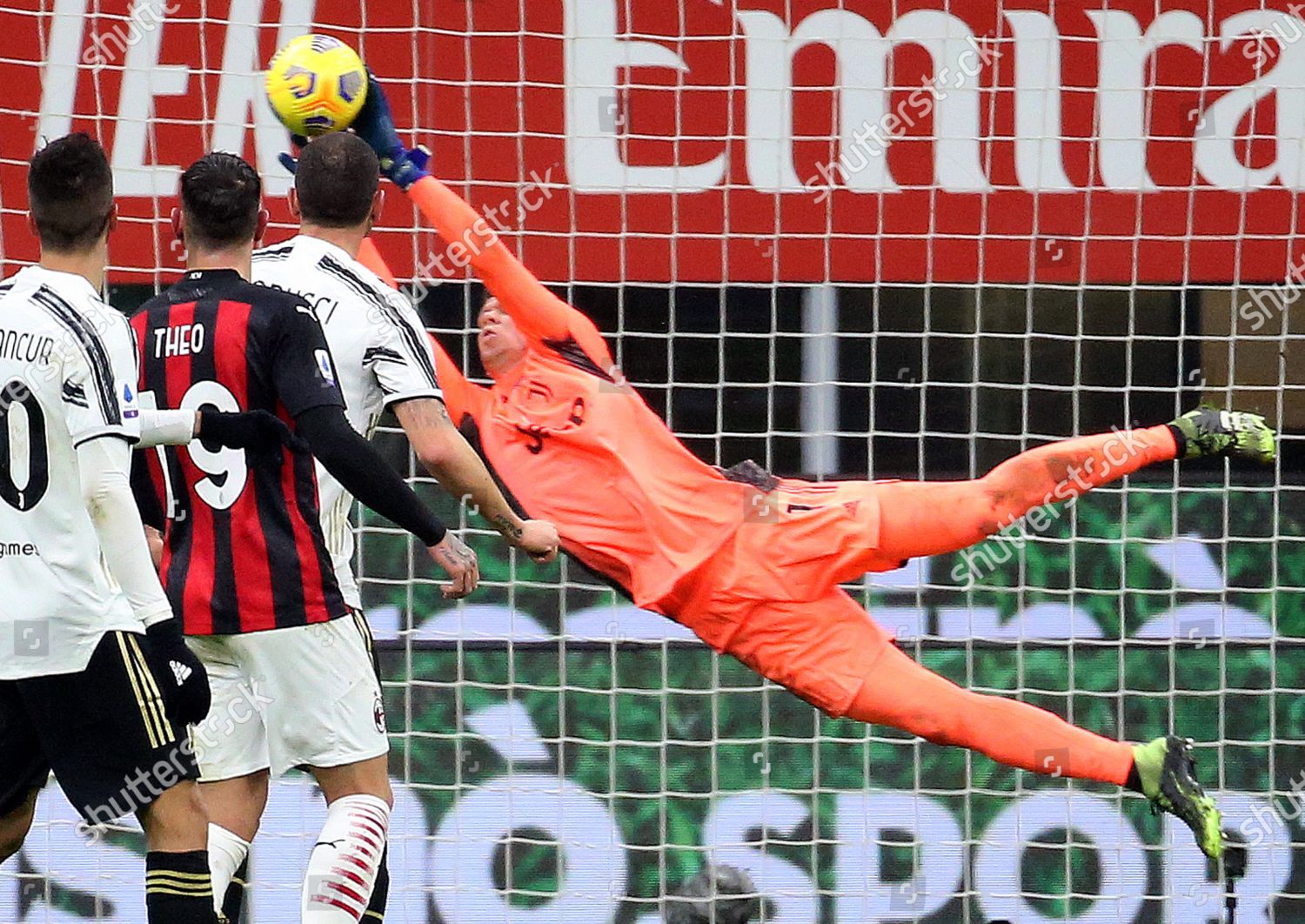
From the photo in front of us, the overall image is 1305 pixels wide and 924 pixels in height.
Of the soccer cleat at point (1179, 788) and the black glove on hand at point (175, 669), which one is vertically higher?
the black glove on hand at point (175, 669)

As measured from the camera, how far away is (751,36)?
197 inches

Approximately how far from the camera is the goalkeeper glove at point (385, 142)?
424 cm

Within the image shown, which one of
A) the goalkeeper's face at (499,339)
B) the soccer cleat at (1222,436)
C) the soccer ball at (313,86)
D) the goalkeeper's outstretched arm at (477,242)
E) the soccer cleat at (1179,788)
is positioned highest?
the soccer ball at (313,86)

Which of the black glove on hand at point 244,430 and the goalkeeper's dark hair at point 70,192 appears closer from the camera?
the goalkeeper's dark hair at point 70,192

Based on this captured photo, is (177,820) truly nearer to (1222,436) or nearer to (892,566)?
(892,566)

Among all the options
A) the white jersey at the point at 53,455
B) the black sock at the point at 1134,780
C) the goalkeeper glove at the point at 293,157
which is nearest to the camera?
the white jersey at the point at 53,455

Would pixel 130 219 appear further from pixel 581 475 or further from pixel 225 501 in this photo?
pixel 225 501

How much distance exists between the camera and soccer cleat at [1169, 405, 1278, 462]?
174 inches

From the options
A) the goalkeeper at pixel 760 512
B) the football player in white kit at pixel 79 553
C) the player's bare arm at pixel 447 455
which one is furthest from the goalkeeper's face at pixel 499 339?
the football player in white kit at pixel 79 553

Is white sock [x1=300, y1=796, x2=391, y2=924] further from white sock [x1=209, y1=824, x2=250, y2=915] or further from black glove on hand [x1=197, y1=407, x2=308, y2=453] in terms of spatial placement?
black glove on hand [x1=197, y1=407, x2=308, y2=453]

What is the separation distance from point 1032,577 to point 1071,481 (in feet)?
2.70

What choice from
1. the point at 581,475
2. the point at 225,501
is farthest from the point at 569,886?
the point at 225,501

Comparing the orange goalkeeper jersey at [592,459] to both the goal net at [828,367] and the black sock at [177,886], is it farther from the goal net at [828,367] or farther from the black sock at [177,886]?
the black sock at [177,886]

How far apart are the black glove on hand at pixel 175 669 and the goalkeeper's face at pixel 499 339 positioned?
6.21 feet
